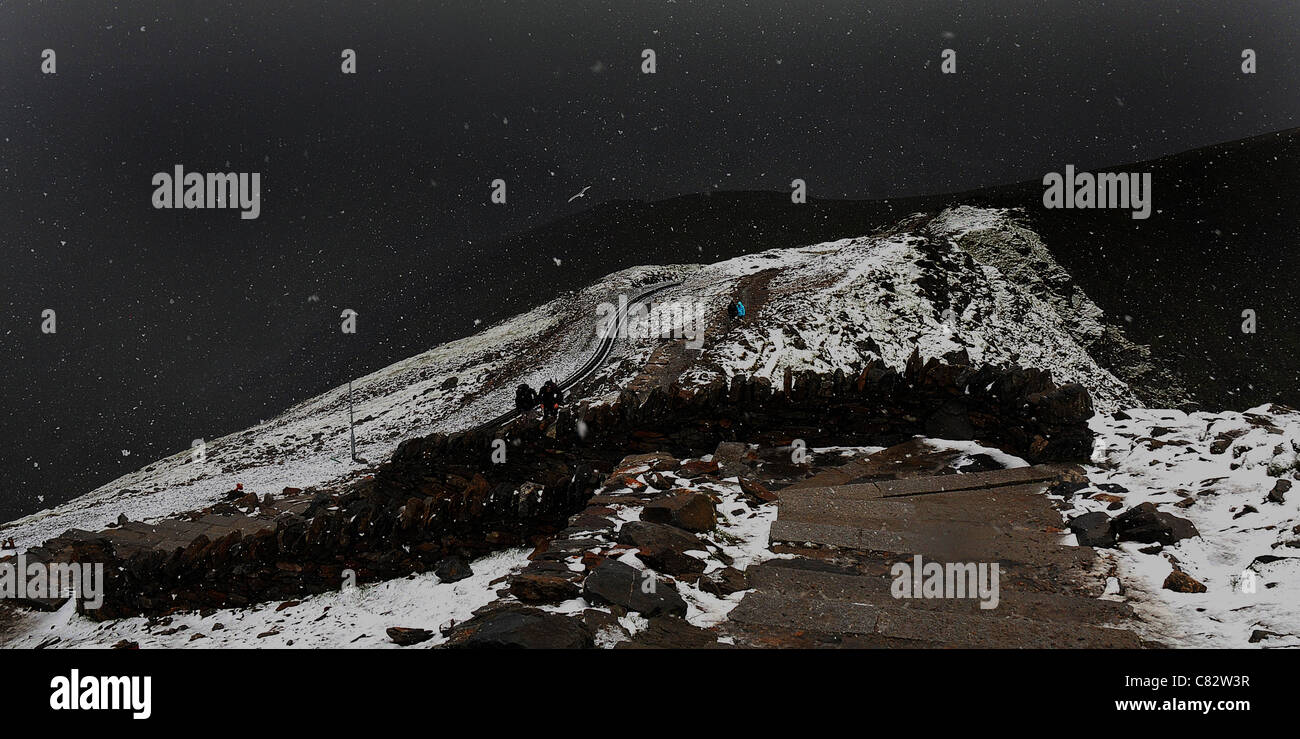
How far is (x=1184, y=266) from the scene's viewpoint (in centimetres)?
4072

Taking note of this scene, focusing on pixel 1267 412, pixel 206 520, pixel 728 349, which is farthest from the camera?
pixel 728 349

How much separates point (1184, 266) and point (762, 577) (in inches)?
1925

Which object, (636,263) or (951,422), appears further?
(636,263)

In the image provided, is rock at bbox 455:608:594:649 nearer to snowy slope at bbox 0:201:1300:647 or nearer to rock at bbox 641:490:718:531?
snowy slope at bbox 0:201:1300:647

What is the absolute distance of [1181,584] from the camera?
566 cm

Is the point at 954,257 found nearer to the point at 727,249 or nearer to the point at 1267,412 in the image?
the point at 1267,412

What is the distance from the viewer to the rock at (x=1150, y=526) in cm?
655

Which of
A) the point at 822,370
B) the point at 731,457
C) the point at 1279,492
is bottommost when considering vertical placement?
the point at 731,457

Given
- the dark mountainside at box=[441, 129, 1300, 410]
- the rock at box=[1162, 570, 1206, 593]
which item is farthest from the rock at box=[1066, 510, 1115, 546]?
the dark mountainside at box=[441, 129, 1300, 410]

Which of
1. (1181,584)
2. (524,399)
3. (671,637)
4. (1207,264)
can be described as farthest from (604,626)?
(1207,264)

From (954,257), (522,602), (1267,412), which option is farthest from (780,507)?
(954,257)

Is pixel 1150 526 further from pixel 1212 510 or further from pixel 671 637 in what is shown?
pixel 671 637

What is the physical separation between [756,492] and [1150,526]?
4243 millimetres

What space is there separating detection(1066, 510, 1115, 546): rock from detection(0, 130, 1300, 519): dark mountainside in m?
28.6
